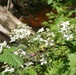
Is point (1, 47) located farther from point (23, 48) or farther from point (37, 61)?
point (37, 61)

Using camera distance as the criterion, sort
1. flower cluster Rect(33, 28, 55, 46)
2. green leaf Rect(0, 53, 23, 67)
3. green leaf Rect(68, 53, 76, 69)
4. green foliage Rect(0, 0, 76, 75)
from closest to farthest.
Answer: green leaf Rect(0, 53, 23, 67) < green leaf Rect(68, 53, 76, 69) < green foliage Rect(0, 0, 76, 75) < flower cluster Rect(33, 28, 55, 46)

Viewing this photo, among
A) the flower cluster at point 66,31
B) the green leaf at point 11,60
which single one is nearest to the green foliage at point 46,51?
the flower cluster at point 66,31

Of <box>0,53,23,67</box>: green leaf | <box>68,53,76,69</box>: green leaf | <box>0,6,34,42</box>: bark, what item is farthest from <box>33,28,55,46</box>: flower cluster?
<box>0,6,34,42</box>: bark

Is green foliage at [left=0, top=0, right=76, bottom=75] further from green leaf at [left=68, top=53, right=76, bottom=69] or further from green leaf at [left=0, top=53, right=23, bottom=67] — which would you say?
green leaf at [left=0, top=53, right=23, bottom=67]

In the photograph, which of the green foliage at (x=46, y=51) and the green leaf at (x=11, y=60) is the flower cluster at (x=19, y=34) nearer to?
the green foliage at (x=46, y=51)

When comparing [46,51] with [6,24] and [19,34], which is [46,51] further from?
[6,24]

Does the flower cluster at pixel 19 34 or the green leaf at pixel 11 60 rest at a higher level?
the flower cluster at pixel 19 34

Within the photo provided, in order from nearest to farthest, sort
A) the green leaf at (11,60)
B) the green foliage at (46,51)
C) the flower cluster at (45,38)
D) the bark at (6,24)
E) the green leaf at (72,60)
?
the green leaf at (11,60) → the green leaf at (72,60) → the green foliage at (46,51) → the flower cluster at (45,38) → the bark at (6,24)

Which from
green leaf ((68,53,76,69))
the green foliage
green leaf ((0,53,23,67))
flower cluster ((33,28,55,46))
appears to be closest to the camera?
green leaf ((0,53,23,67))

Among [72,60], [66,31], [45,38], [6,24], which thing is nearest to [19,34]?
[45,38]

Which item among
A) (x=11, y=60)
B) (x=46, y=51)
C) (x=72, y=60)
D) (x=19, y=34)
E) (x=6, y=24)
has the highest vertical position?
(x=6, y=24)

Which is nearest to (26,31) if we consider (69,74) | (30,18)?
(69,74)
